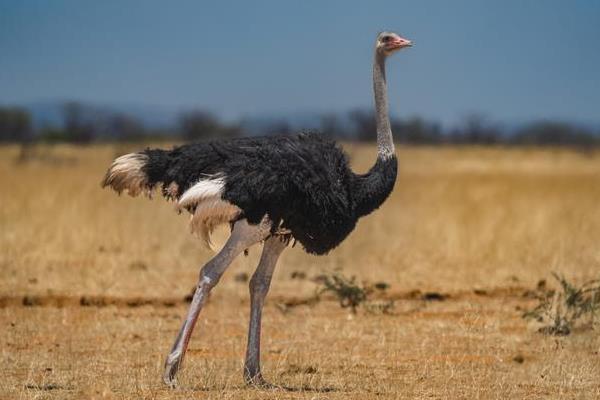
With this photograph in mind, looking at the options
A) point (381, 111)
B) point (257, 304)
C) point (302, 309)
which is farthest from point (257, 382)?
point (302, 309)

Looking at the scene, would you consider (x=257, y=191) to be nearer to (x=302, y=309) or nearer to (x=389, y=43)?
(x=389, y=43)

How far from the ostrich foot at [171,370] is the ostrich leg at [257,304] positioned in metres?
0.50

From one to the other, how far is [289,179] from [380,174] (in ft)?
2.28

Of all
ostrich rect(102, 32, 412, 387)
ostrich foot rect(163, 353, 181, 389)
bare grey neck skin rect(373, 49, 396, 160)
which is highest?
bare grey neck skin rect(373, 49, 396, 160)

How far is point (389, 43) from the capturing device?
8.03 m

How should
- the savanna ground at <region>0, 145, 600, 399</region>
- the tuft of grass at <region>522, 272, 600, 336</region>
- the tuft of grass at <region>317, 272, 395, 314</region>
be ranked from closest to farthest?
→ the savanna ground at <region>0, 145, 600, 399</region> → the tuft of grass at <region>522, 272, 600, 336</region> → the tuft of grass at <region>317, 272, 395, 314</region>

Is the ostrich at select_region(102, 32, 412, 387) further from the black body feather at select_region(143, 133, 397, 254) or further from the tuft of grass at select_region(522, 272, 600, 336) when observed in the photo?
the tuft of grass at select_region(522, 272, 600, 336)

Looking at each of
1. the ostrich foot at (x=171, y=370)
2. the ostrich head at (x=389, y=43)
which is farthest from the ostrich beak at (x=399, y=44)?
the ostrich foot at (x=171, y=370)

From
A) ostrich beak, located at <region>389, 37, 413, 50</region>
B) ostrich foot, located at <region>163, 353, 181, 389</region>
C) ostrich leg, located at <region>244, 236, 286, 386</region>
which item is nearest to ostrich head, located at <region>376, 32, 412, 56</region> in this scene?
ostrich beak, located at <region>389, 37, 413, 50</region>

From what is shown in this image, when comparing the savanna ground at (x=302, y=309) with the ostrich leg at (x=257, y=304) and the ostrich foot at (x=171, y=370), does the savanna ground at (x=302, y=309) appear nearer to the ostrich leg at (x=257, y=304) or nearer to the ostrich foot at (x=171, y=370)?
the ostrich foot at (x=171, y=370)

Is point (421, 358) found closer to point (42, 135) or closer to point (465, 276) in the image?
point (465, 276)

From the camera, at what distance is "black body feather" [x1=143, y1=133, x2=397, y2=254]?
705cm

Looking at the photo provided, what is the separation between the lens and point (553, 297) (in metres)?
10.4

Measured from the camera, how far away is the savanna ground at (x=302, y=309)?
24.9ft
